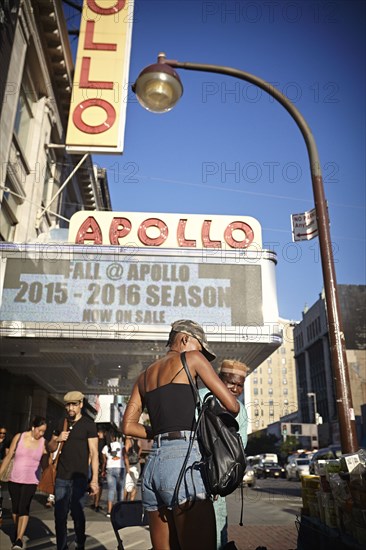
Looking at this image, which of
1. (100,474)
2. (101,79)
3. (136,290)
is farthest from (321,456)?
(101,79)

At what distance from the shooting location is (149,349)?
1099 centimetres

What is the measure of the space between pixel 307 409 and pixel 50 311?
79.3 metres

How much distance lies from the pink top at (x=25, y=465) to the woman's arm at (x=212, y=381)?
4979 millimetres

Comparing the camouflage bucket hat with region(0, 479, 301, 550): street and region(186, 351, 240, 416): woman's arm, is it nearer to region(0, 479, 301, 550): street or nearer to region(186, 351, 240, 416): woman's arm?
region(186, 351, 240, 416): woman's arm

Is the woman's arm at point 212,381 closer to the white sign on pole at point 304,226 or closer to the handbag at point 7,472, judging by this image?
the white sign on pole at point 304,226

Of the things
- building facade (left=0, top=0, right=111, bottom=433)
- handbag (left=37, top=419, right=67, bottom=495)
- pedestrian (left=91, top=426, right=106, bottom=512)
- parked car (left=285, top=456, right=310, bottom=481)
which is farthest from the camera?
parked car (left=285, top=456, right=310, bottom=481)

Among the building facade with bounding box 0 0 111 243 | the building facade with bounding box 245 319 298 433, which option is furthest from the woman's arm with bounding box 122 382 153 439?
the building facade with bounding box 245 319 298 433

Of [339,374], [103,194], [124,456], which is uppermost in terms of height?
[103,194]

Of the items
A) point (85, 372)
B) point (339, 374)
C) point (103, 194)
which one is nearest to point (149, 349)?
point (85, 372)

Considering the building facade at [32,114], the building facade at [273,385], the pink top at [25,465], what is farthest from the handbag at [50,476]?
the building facade at [273,385]

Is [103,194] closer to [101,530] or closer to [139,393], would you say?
[101,530]

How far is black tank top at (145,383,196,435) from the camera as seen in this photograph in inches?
109

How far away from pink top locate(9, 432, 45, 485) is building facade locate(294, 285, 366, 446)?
2337 inches

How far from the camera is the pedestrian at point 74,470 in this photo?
5.61 metres
